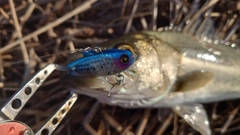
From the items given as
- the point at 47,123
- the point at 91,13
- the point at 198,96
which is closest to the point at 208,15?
the point at 198,96

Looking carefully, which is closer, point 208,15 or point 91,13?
point 208,15

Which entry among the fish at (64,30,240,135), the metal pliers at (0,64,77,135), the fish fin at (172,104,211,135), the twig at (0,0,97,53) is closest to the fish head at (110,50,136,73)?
the fish at (64,30,240,135)

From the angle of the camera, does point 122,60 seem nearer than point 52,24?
Yes

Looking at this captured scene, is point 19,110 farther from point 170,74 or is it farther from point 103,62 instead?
point 170,74

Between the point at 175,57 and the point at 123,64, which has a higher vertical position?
the point at 123,64

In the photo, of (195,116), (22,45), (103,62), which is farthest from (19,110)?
(195,116)

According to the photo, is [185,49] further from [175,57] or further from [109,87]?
[109,87]
